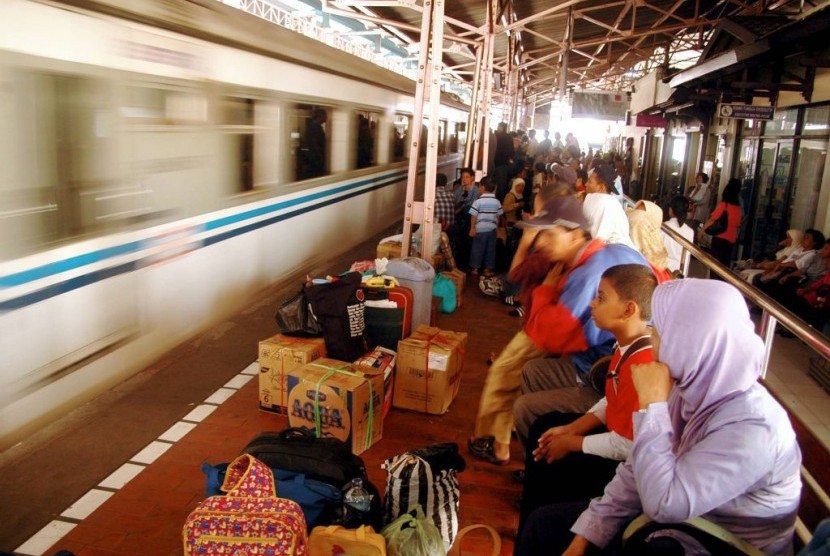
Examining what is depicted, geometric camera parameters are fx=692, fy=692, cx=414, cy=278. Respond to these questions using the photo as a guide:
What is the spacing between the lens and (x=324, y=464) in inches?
124

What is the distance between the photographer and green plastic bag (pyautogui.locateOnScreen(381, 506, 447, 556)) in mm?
2844

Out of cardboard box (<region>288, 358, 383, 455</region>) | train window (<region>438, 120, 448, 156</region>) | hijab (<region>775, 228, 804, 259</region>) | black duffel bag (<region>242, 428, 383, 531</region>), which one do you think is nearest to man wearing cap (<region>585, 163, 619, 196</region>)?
hijab (<region>775, 228, 804, 259</region>)

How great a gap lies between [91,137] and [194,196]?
4.33 ft

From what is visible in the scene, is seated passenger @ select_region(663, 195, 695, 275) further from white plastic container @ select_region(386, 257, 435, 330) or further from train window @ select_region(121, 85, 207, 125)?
train window @ select_region(121, 85, 207, 125)

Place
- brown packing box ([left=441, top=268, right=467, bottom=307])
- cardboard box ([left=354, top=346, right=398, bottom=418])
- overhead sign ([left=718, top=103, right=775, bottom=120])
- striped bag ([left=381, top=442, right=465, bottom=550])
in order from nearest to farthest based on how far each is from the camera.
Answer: striped bag ([left=381, top=442, right=465, bottom=550]) < cardboard box ([left=354, top=346, right=398, bottom=418]) < brown packing box ([left=441, top=268, right=467, bottom=307]) < overhead sign ([left=718, top=103, right=775, bottom=120])

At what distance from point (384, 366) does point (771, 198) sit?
27.5ft

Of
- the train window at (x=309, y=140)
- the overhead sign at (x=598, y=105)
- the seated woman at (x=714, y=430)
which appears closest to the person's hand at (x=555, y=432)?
the seated woman at (x=714, y=430)

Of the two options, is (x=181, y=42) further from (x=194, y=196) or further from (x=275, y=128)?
(x=275, y=128)

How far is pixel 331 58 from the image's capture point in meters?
8.07

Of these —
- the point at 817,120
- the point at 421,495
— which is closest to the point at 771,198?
the point at 817,120

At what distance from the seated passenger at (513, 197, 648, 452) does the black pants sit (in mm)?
475

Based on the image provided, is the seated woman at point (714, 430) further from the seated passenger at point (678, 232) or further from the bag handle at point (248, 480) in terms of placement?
the seated passenger at point (678, 232)

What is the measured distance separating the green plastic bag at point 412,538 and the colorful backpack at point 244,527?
37 centimetres

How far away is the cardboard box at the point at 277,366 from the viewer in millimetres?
4582
